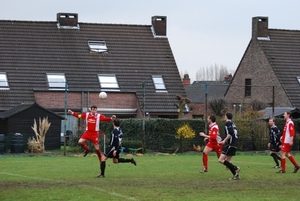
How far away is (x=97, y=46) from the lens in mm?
52656

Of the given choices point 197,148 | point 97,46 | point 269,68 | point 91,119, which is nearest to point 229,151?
point 91,119

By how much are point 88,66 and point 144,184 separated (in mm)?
32292

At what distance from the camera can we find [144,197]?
15.4 metres

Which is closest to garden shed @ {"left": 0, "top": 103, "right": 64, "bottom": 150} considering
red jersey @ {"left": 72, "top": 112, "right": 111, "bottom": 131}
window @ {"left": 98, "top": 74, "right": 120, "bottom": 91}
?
window @ {"left": 98, "top": 74, "right": 120, "bottom": 91}

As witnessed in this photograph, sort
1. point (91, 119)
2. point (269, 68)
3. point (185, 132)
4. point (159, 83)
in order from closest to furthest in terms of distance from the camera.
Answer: point (91, 119)
point (185, 132)
point (159, 83)
point (269, 68)

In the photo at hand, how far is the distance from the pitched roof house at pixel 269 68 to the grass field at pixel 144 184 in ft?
89.3

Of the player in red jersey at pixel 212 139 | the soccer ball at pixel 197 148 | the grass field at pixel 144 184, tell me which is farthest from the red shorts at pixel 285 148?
the soccer ball at pixel 197 148

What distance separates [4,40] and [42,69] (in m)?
3.57

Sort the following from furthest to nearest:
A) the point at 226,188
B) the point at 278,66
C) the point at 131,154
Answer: the point at 278,66
the point at 131,154
the point at 226,188

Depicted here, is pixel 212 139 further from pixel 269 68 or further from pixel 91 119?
pixel 269 68

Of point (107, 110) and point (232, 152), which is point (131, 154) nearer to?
point (107, 110)

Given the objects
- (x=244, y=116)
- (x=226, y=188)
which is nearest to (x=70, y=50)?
(x=244, y=116)

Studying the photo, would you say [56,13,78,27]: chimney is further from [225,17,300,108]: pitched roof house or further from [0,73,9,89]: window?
[225,17,300,108]: pitched roof house

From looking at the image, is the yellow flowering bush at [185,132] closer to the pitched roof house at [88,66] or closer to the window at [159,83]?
the pitched roof house at [88,66]
